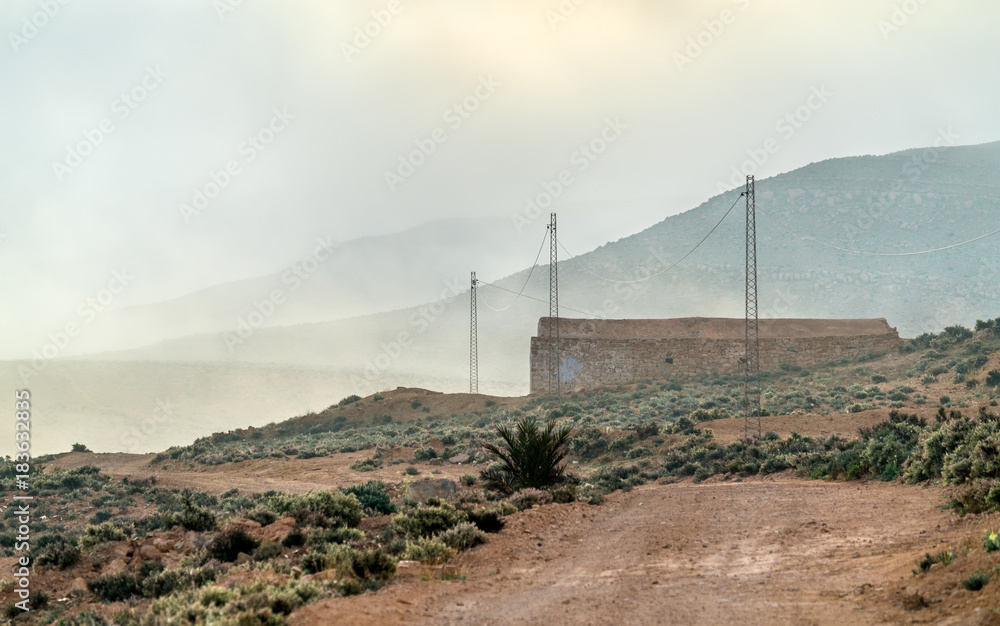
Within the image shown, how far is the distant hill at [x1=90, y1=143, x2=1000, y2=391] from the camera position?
363 feet

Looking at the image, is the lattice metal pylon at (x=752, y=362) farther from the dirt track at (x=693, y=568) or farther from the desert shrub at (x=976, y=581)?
the desert shrub at (x=976, y=581)

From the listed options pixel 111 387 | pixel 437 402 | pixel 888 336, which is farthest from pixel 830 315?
pixel 111 387

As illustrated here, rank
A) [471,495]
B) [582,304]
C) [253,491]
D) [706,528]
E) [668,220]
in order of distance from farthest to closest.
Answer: [668,220], [582,304], [253,491], [471,495], [706,528]

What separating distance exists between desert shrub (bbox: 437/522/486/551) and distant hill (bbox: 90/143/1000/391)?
99.6 m

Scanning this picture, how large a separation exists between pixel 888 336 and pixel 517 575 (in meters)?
45.4

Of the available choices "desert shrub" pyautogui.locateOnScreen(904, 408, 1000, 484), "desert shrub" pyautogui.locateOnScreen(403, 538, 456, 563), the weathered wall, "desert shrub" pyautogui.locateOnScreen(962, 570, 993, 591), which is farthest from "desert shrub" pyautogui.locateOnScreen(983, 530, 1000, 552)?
the weathered wall

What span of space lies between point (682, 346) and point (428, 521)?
38953 mm

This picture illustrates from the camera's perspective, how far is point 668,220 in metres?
152

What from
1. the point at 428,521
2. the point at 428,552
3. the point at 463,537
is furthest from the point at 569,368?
the point at 428,552

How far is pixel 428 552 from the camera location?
27.6 feet

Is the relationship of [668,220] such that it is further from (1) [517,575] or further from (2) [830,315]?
(1) [517,575]

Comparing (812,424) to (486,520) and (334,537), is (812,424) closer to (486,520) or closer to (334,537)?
(486,520)

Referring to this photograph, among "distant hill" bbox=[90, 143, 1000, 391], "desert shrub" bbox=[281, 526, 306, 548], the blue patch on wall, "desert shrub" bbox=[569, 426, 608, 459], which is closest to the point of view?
"desert shrub" bbox=[281, 526, 306, 548]

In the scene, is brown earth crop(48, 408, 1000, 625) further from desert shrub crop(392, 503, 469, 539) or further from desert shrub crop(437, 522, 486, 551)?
desert shrub crop(392, 503, 469, 539)
